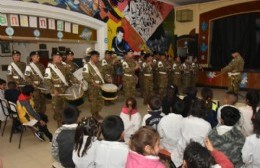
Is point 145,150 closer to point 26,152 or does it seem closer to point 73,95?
point 26,152

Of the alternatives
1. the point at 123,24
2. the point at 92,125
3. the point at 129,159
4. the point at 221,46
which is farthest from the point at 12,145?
the point at 221,46

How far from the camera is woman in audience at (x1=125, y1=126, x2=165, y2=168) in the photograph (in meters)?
1.63

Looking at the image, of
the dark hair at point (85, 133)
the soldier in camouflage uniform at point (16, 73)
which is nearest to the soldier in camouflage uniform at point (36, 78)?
the soldier in camouflage uniform at point (16, 73)

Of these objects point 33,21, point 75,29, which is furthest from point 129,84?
point 33,21

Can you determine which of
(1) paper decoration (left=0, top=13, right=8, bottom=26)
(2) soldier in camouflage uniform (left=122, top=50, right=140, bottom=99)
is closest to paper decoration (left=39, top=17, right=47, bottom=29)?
(1) paper decoration (left=0, top=13, right=8, bottom=26)

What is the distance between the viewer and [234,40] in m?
9.91

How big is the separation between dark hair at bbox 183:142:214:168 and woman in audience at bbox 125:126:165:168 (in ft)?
0.86

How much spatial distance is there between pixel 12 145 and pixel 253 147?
364 centimetres

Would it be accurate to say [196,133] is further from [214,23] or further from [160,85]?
[214,23]

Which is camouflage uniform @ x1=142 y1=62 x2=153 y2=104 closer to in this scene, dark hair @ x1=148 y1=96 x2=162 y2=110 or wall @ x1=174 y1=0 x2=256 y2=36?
wall @ x1=174 y1=0 x2=256 y2=36

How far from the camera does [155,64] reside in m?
7.96

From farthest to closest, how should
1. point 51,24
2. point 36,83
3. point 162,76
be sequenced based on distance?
point 162,76, point 51,24, point 36,83

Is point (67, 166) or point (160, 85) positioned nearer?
point (67, 166)

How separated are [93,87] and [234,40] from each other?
22.1 feet
